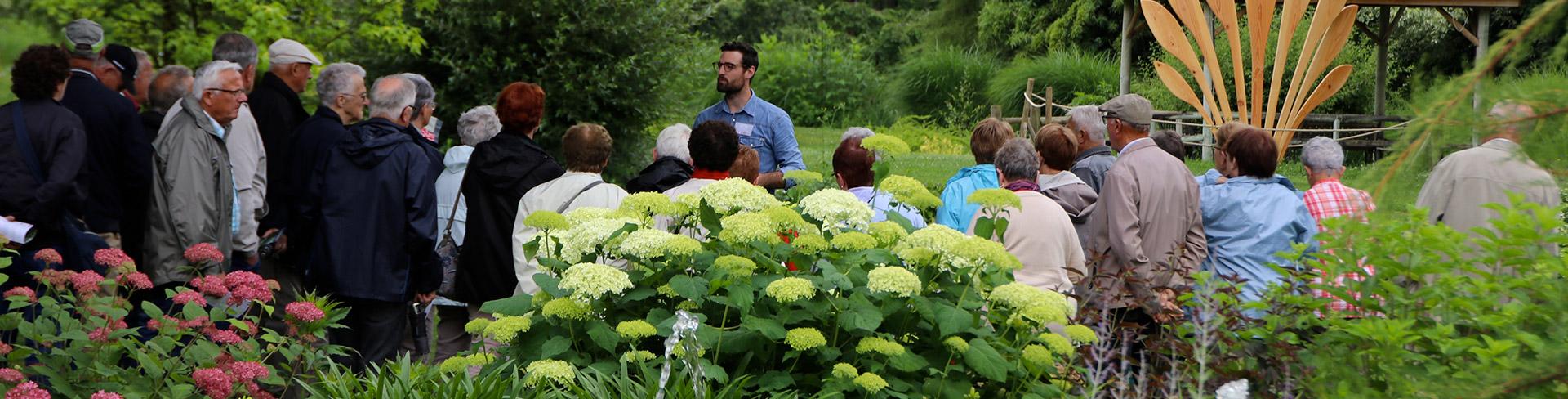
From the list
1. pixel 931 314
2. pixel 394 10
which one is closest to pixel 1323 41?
pixel 394 10

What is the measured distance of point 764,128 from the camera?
6.63 metres

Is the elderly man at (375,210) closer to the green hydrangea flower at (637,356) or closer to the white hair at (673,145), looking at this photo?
the white hair at (673,145)

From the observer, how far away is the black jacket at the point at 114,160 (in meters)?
5.18

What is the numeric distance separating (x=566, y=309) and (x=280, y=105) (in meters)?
3.46

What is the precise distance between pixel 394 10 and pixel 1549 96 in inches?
381

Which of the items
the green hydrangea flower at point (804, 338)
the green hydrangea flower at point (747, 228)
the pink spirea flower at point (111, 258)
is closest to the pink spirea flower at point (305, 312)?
the pink spirea flower at point (111, 258)

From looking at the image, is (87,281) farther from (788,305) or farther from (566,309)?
(788,305)

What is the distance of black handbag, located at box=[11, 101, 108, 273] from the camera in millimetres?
4785

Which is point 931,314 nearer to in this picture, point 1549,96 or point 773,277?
point 773,277

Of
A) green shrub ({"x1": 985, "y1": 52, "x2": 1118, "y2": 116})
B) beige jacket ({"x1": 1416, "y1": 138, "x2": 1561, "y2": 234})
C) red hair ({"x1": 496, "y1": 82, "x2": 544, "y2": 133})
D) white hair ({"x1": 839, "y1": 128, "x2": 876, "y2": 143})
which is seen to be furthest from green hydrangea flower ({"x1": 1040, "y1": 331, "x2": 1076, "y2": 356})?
green shrub ({"x1": 985, "y1": 52, "x2": 1118, "y2": 116})

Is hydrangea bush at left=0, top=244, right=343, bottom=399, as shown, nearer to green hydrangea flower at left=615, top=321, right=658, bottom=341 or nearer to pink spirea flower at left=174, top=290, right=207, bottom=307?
pink spirea flower at left=174, top=290, right=207, bottom=307

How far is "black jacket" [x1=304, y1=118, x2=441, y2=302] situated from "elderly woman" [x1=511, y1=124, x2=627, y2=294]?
556mm

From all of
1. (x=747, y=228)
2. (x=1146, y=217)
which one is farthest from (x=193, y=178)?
(x=1146, y=217)

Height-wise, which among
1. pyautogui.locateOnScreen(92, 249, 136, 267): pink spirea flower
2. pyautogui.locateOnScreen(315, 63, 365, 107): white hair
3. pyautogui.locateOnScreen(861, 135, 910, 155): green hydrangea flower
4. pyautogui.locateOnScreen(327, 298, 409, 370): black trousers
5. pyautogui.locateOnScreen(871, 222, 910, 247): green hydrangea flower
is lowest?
pyautogui.locateOnScreen(327, 298, 409, 370): black trousers
